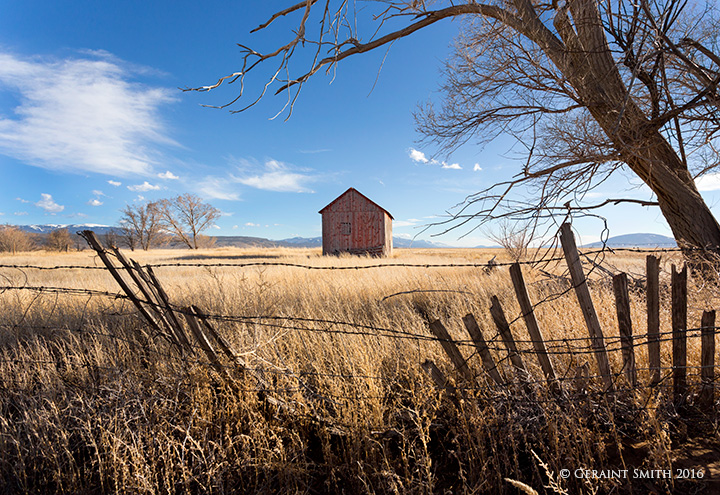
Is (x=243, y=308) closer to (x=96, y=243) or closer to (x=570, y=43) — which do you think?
(x=96, y=243)

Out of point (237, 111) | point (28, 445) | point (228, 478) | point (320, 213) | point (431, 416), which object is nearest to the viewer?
point (228, 478)

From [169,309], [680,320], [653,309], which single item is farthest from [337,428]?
[680,320]

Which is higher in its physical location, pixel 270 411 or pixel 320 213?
pixel 320 213

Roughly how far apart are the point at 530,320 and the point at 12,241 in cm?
6757

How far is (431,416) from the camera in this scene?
254 centimetres

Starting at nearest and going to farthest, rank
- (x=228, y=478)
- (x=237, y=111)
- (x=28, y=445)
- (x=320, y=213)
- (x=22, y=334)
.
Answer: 1. (x=228, y=478)
2. (x=28, y=445)
3. (x=237, y=111)
4. (x=22, y=334)
5. (x=320, y=213)

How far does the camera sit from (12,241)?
47.1 meters

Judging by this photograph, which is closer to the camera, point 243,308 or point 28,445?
point 28,445

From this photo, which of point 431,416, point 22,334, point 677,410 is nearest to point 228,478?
point 431,416

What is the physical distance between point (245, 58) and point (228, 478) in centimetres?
525

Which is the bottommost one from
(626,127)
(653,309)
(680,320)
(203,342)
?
(203,342)

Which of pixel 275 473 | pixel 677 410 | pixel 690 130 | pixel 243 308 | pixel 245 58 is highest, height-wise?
pixel 245 58

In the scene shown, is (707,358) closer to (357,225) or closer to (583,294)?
(583,294)

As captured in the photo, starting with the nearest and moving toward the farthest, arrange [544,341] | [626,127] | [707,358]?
[544,341] < [707,358] < [626,127]
